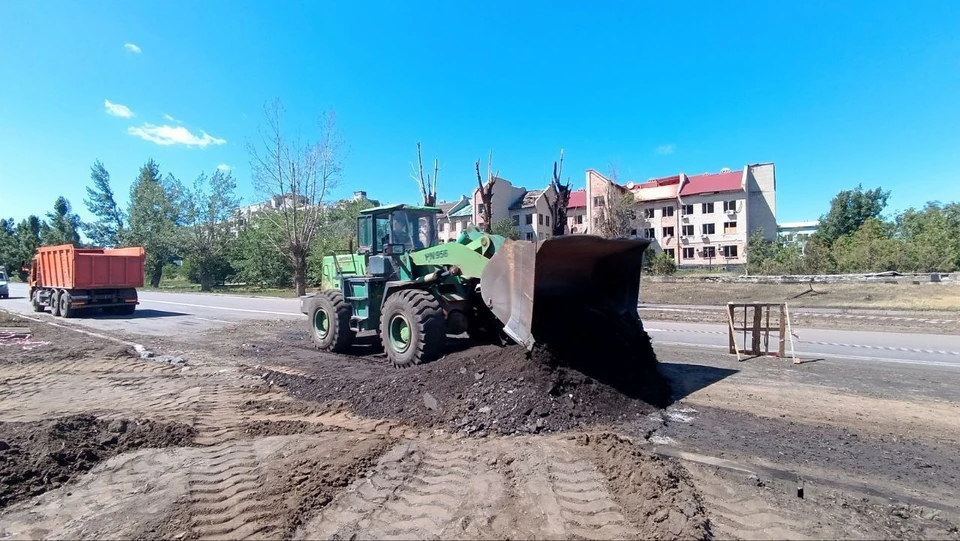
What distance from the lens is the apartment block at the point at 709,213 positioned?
51750mm

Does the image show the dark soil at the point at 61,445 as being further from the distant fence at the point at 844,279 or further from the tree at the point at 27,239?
the tree at the point at 27,239

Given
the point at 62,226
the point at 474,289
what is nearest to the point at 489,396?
the point at 474,289

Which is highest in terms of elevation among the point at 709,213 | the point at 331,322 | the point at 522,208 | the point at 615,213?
the point at 522,208

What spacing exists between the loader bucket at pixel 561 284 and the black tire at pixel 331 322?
12.8ft

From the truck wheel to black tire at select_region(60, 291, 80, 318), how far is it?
52.9 ft

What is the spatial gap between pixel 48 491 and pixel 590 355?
5459 millimetres

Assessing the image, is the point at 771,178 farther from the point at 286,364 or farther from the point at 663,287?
the point at 286,364

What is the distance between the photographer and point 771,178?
→ 52406mm

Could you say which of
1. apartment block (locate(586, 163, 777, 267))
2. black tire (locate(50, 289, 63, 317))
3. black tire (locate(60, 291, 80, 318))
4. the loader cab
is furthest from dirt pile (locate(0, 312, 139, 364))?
apartment block (locate(586, 163, 777, 267))

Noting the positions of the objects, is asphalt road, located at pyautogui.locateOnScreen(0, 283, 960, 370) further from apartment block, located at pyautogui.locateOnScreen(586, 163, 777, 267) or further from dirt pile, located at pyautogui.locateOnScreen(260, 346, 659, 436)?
apartment block, located at pyautogui.locateOnScreen(586, 163, 777, 267)

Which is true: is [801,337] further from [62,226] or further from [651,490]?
[62,226]

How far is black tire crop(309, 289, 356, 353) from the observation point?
32.9 ft

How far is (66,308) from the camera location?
1830 centimetres

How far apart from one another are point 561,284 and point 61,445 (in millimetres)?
5768
